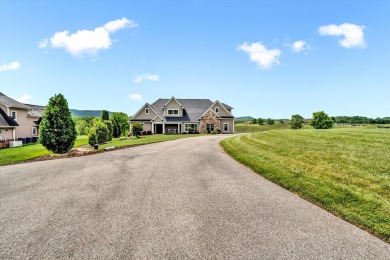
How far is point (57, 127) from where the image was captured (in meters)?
16.7

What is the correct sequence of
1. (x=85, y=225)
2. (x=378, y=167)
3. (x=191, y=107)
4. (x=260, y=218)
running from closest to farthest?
(x=85, y=225)
(x=260, y=218)
(x=378, y=167)
(x=191, y=107)

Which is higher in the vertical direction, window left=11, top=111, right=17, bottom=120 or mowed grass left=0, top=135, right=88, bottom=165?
window left=11, top=111, right=17, bottom=120

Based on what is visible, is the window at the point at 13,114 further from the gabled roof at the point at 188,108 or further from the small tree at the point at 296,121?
the small tree at the point at 296,121

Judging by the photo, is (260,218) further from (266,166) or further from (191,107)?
(191,107)

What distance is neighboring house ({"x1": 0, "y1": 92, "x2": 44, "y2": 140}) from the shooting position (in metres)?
30.4

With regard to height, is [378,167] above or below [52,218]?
above

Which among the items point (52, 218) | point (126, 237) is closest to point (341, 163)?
point (126, 237)

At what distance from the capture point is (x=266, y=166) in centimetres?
1055

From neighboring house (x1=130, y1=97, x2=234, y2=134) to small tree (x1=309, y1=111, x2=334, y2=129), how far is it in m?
22.3

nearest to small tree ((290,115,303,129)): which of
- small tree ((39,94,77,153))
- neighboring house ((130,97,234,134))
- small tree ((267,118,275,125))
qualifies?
small tree ((267,118,275,125))

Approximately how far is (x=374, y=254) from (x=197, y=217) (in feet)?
11.6

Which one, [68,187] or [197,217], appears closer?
[197,217]

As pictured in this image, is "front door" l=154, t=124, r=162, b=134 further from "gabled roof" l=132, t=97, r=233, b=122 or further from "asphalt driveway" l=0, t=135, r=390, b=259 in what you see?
"asphalt driveway" l=0, t=135, r=390, b=259

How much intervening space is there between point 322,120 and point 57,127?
54.0 m
